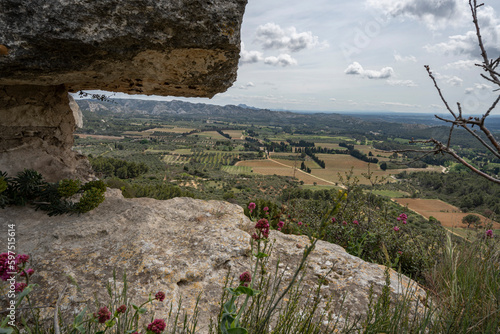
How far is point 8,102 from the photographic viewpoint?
5.53 meters

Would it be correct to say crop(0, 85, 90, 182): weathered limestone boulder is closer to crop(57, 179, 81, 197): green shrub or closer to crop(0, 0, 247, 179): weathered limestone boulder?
crop(57, 179, 81, 197): green shrub

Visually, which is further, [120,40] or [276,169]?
[276,169]

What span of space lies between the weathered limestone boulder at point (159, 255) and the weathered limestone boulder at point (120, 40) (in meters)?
2.43

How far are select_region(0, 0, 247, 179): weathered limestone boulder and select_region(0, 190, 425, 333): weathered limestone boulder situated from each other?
7.97ft

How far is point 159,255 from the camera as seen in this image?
12.9ft

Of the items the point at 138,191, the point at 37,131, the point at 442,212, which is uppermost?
the point at 37,131

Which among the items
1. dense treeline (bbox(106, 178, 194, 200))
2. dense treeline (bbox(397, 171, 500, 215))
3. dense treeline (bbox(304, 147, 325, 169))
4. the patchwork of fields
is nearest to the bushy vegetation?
dense treeline (bbox(106, 178, 194, 200))

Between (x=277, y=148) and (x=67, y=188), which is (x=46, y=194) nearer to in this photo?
(x=67, y=188)

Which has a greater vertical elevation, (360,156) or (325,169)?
(360,156)

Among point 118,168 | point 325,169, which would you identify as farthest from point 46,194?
point 325,169

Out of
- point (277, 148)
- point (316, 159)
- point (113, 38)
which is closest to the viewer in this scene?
point (113, 38)

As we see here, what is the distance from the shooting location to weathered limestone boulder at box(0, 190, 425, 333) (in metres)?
3.22

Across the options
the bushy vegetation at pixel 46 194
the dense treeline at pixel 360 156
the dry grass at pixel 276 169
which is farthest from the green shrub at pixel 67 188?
the dense treeline at pixel 360 156

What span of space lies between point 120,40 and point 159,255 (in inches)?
119
